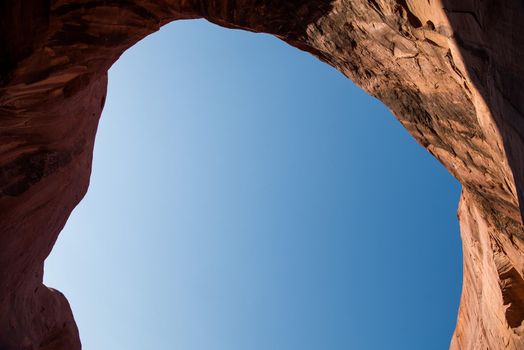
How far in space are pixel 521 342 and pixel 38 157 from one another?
14.6 meters

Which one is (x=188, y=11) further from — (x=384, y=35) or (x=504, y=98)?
(x=504, y=98)

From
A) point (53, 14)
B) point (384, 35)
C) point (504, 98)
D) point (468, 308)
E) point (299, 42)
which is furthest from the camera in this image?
point (468, 308)

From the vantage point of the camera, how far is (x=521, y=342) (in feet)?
31.4

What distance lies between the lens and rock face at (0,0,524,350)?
4320 millimetres

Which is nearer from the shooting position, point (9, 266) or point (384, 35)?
point (384, 35)

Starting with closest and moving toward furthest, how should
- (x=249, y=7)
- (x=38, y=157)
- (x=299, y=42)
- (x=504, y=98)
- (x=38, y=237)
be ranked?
(x=504, y=98), (x=249, y=7), (x=299, y=42), (x=38, y=157), (x=38, y=237)

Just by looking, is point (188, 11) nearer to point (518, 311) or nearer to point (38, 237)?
point (38, 237)

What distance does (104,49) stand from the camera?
1001 cm

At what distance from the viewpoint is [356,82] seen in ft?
31.5

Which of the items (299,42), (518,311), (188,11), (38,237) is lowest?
(518,311)

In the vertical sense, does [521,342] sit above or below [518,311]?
below

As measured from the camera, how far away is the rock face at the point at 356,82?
4.32 m

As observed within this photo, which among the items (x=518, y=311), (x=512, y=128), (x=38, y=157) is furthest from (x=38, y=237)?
(x=518, y=311)

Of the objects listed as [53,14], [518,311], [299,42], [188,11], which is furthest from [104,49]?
[518,311]
